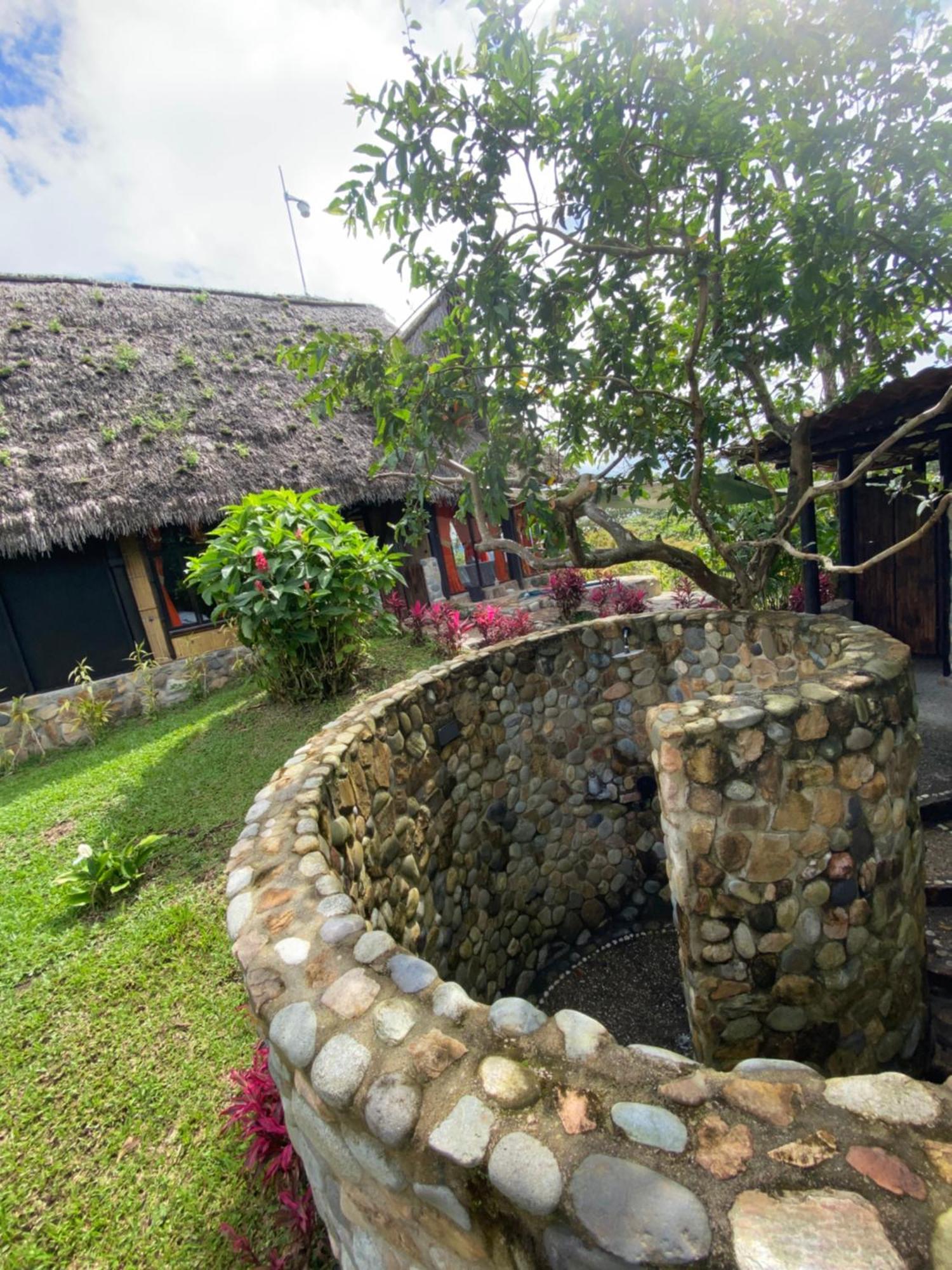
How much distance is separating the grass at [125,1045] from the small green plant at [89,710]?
1.79m

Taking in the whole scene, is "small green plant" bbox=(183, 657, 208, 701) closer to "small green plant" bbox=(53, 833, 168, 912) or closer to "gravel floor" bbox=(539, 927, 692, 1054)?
"small green plant" bbox=(53, 833, 168, 912)

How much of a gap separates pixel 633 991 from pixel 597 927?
0.59 meters

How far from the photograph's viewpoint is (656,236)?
4328 millimetres

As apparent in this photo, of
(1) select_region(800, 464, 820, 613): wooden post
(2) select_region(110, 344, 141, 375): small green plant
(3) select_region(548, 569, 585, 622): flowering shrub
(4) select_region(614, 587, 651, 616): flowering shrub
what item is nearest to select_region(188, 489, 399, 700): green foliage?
(3) select_region(548, 569, 585, 622): flowering shrub

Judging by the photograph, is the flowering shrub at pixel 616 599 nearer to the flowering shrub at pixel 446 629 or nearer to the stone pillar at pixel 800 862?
the flowering shrub at pixel 446 629

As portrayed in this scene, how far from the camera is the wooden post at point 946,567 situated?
4.95m

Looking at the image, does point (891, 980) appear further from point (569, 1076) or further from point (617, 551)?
point (617, 551)

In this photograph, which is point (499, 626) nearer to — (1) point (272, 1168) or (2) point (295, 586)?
(2) point (295, 586)

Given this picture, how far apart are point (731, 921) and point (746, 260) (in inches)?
Answer: 154

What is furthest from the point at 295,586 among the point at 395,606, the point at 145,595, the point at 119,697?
the point at 145,595

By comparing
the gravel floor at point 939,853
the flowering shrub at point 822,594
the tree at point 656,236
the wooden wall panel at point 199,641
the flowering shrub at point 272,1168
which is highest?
the tree at point 656,236

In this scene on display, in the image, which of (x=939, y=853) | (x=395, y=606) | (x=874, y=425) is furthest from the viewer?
(x=395, y=606)

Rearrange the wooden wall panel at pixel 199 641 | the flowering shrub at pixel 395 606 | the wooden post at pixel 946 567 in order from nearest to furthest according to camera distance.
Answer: the wooden post at pixel 946 567
the flowering shrub at pixel 395 606
the wooden wall panel at pixel 199 641

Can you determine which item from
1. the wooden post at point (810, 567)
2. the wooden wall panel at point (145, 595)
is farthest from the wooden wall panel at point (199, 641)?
the wooden post at point (810, 567)
